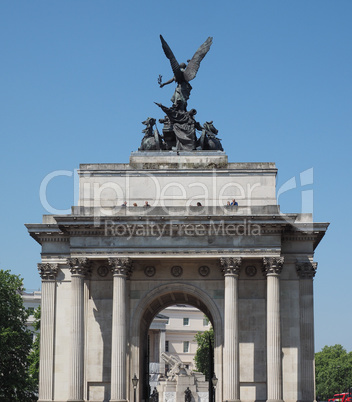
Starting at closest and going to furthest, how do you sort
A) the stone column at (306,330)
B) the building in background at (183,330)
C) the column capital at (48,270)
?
the stone column at (306,330), the column capital at (48,270), the building in background at (183,330)

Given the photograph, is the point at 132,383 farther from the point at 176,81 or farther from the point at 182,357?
the point at 182,357

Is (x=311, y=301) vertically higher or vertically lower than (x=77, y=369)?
higher

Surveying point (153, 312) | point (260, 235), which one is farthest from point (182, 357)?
point (260, 235)

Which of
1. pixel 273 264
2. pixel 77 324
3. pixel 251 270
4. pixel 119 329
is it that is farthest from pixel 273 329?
pixel 77 324

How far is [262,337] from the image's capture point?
58.3 m

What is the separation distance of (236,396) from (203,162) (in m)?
15.3

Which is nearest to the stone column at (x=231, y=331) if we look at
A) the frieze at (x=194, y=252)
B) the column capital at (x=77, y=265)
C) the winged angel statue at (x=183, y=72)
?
the frieze at (x=194, y=252)

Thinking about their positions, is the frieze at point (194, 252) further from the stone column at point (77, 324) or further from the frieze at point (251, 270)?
the frieze at point (251, 270)

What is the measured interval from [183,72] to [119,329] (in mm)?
19366

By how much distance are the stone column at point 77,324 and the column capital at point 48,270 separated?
2318 mm

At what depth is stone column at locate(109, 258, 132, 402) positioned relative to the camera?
5622 cm

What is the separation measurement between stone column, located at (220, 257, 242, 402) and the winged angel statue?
1299 centimetres

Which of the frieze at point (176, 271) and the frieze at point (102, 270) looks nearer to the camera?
the frieze at point (102, 270)

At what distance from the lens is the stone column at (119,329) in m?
56.2
